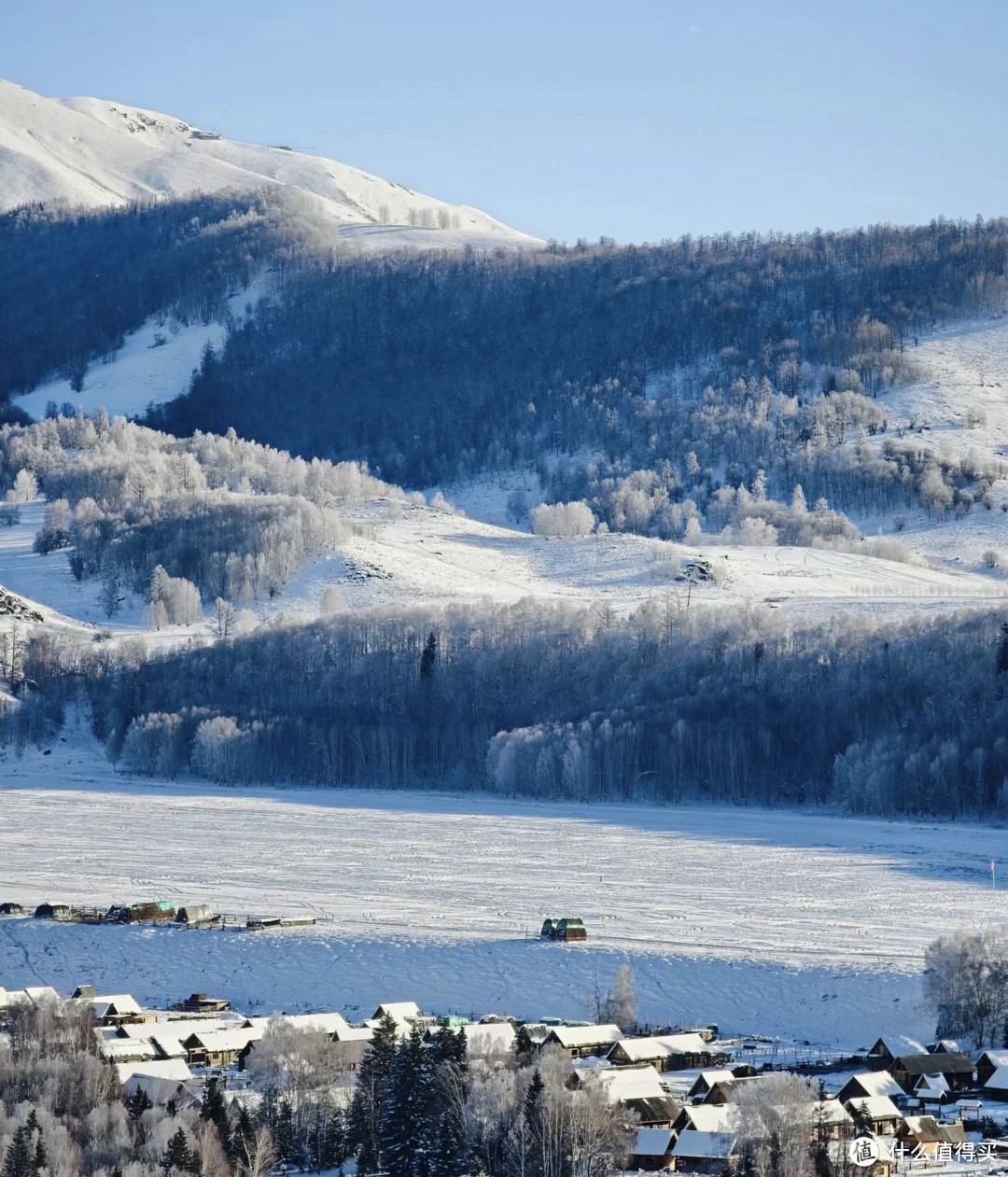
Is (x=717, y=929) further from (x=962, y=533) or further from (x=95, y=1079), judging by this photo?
(x=962, y=533)

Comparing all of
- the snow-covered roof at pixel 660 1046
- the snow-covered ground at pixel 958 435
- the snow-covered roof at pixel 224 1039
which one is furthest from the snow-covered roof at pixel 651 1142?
the snow-covered ground at pixel 958 435

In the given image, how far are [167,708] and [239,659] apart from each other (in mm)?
6075

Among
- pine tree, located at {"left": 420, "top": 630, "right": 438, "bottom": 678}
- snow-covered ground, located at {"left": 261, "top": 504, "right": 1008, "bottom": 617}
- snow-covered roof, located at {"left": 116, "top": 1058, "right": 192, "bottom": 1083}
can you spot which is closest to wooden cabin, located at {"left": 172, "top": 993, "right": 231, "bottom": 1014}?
snow-covered roof, located at {"left": 116, "top": 1058, "right": 192, "bottom": 1083}

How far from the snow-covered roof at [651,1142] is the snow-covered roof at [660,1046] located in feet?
18.6

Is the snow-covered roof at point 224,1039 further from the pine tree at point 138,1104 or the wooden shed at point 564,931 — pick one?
the wooden shed at point 564,931

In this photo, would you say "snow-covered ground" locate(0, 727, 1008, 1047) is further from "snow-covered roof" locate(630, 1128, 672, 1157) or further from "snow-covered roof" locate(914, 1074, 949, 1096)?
"snow-covered roof" locate(630, 1128, 672, 1157)

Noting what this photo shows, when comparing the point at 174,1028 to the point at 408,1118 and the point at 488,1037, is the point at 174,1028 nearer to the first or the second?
the point at 488,1037

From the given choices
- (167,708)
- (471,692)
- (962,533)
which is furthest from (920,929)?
(962,533)

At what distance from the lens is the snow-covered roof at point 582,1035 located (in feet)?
154

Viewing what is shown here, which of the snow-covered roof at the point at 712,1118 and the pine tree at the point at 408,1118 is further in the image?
the snow-covered roof at the point at 712,1118

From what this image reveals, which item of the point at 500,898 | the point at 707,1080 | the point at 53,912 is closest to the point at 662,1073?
the point at 707,1080

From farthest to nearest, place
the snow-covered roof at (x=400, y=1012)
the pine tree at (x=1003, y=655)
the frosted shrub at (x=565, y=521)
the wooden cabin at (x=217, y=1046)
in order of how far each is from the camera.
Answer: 1. the frosted shrub at (x=565, y=521)
2. the pine tree at (x=1003, y=655)
3. the snow-covered roof at (x=400, y=1012)
4. the wooden cabin at (x=217, y=1046)

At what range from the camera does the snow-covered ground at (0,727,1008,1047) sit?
5422 centimetres

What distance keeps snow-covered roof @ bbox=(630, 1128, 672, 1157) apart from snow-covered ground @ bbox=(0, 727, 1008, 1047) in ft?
35.7
